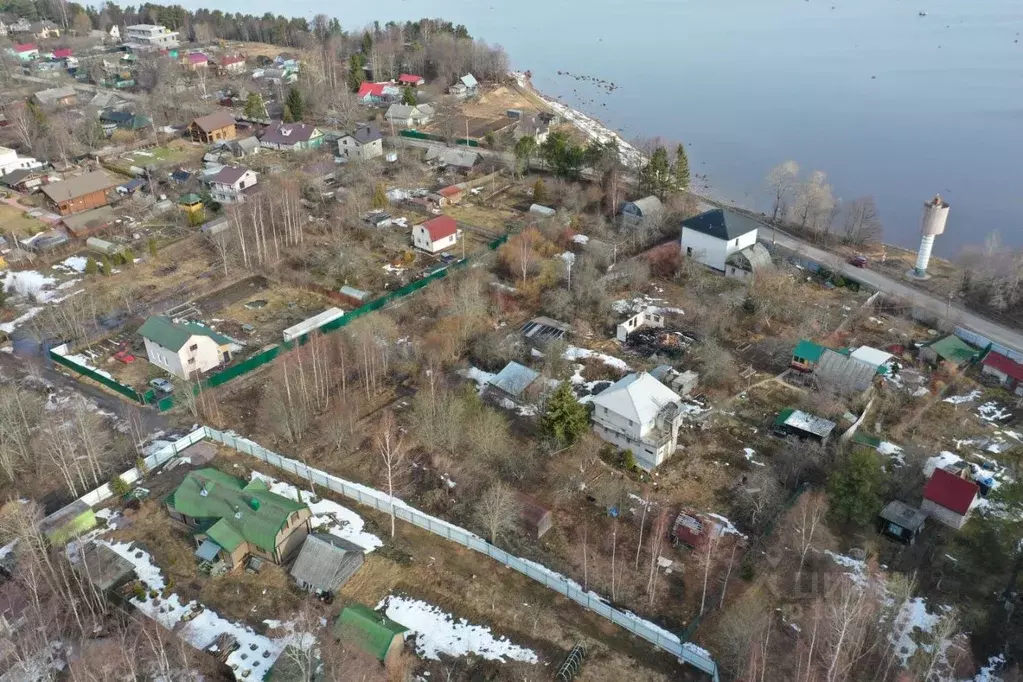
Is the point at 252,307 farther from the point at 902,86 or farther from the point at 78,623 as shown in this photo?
the point at 902,86

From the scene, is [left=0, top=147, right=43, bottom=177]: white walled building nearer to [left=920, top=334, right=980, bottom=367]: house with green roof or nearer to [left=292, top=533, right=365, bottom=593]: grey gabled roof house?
[left=292, top=533, right=365, bottom=593]: grey gabled roof house

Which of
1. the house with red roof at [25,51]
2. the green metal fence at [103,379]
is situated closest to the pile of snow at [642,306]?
the green metal fence at [103,379]

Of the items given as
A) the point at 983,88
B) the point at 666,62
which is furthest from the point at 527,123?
the point at 983,88

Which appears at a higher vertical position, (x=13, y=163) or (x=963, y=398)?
(x=13, y=163)

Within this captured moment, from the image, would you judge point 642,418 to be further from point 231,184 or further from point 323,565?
point 231,184

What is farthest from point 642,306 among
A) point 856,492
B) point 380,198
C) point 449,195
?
point 380,198

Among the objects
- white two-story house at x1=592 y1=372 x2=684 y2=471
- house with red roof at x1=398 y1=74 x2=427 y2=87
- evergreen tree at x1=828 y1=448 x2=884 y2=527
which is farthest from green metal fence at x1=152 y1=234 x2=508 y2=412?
house with red roof at x1=398 y1=74 x2=427 y2=87

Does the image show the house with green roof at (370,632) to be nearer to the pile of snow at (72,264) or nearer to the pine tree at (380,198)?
the pile of snow at (72,264)
